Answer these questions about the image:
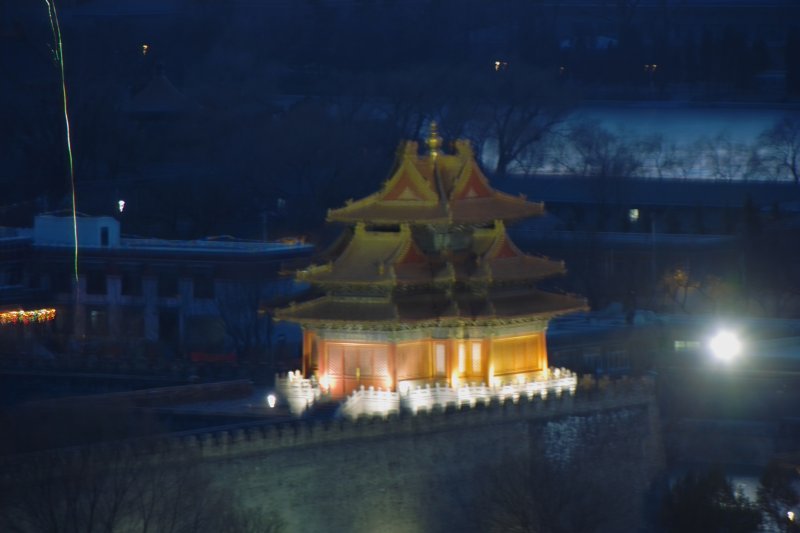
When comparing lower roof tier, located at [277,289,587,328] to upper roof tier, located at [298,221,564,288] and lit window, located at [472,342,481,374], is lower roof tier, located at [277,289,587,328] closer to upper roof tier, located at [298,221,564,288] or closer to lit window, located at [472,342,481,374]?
upper roof tier, located at [298,221,564,288]

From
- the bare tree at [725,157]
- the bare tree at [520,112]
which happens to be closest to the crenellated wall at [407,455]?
the bare tree at [725,157]

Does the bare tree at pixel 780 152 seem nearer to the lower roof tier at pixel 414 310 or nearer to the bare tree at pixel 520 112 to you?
the bare tree at pixel 520 112

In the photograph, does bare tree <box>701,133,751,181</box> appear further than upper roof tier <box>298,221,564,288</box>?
Yes

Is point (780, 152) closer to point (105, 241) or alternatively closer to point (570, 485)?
point (105, 241)

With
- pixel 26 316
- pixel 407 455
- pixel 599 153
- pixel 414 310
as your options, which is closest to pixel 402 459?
pixel 407 455

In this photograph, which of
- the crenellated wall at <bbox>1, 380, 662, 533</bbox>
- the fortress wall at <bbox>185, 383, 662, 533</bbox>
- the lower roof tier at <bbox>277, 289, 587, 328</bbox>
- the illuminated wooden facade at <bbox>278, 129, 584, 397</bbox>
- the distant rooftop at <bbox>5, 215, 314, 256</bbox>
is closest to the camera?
the crenellated wall at <bbox>1, 380, 662, 533</bbox>

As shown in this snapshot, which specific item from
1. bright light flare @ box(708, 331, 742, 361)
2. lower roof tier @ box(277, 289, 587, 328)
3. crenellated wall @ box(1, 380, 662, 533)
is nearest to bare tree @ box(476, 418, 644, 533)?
crenellated wall @ box(1, 380, 662, 533)
